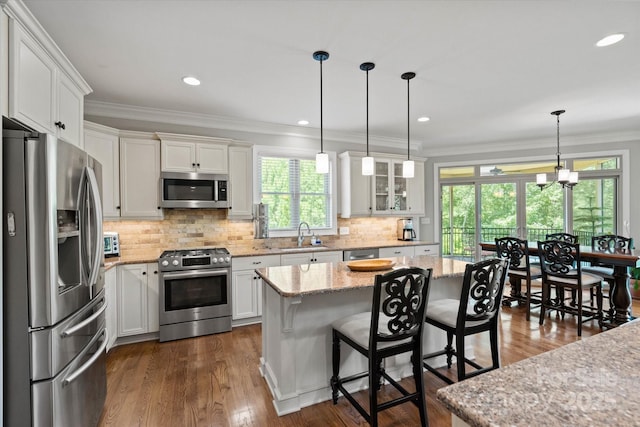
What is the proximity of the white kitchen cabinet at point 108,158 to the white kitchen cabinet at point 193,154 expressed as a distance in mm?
458

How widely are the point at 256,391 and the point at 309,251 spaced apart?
1.91 meters

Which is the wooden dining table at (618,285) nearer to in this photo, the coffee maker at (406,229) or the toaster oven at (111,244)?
the coffee maker at (406,229)

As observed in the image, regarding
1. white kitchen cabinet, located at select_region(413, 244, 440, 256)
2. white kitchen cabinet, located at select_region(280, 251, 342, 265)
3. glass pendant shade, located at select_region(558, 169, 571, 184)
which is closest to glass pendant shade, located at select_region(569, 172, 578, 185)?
glass pendant shade, located at select_region(558, 169, 571, 184)

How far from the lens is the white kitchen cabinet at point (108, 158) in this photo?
3.28 metres

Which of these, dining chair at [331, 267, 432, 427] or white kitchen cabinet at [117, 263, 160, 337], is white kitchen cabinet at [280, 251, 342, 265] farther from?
dining chair at [331, 267, 432, 427]

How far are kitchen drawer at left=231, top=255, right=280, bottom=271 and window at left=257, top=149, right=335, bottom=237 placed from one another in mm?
695

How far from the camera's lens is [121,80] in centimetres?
297

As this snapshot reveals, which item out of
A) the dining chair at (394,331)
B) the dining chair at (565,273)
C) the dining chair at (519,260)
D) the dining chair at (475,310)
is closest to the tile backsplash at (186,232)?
the dining chair at (394,331)

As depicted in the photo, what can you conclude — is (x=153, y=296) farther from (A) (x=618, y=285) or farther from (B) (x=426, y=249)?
(A) (x=618, y=285)

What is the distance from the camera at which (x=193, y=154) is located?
384cm

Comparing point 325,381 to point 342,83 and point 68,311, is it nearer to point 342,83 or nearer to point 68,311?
point 68,311

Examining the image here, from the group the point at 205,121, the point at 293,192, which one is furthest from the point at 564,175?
the point at 205,121

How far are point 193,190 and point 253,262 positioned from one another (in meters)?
1.14

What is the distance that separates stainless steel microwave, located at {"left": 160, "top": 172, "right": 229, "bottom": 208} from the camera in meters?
3.69
